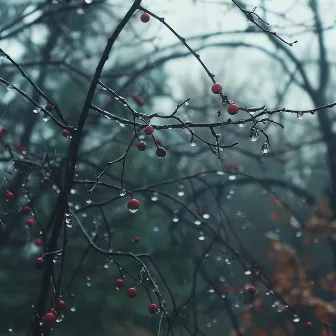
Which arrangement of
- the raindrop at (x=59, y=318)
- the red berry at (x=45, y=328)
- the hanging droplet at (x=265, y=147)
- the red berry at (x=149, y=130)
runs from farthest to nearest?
the raindrop at (x=59, y=318), the red berry at (x=45, y=328), the hanging droplet at (x=265, y=147), the red berry at (x=149, y=130)

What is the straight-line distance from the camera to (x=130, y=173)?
6.29 metres

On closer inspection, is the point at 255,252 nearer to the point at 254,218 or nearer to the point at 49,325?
the point at 254,218

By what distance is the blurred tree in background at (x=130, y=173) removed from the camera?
4.91ft

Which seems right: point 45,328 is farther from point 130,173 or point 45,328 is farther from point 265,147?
point 130,173

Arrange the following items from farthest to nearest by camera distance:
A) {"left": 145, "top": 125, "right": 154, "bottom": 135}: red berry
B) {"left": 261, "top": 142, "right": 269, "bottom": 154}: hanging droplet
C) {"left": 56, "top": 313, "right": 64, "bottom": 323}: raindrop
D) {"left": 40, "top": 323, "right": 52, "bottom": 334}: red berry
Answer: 1. {"left": 56, "top": 313, "right": 64, "bottom": 323}: raindrop
2. {"left": 40, "top": 323, "right": 52, "bottom": 334}: red berry
3. {"left": 261, "top": 142, "right": 269, "bottom": 154}: hanging droplet
4. {"left": 145, "top": 125, "right": 154, "bottom": 135}: red berry

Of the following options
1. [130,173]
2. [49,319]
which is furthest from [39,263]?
[130,173]

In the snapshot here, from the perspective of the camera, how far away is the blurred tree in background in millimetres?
1495

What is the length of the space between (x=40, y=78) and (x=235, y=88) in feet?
15.8

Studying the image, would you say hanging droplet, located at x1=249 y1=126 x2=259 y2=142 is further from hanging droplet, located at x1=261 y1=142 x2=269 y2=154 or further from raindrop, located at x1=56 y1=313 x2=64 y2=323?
raindrop, located at x1=56 y1=313 x2=64 y2=323

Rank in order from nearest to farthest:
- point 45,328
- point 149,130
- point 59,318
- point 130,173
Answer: point 149,130, point 45,328, point 59,318, point 130,173

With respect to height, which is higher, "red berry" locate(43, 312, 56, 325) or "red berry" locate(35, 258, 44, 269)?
"red berry" locate(35, 258, 44, 269)

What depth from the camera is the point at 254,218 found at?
1227 centimetres

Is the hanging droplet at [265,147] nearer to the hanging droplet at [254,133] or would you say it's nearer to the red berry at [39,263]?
the hanging droplet at [254,133]

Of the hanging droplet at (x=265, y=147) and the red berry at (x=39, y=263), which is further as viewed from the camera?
the red berry at (x=39, y=263)
